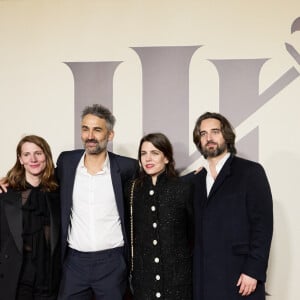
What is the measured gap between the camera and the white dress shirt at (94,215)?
8.24ft

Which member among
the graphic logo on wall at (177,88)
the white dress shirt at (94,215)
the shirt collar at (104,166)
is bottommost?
the white dress shirt at (94,215)

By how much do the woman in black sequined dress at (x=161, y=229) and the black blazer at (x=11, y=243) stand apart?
0.46m

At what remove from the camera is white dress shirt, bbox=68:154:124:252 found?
2.51 m

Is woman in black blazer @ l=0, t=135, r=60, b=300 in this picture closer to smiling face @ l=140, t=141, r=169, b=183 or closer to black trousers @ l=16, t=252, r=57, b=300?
black trousers @ l=16, t=252, r=57, b=300

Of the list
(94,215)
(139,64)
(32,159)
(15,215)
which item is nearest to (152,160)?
(94,215)

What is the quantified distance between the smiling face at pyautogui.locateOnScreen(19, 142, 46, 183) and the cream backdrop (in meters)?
0.83

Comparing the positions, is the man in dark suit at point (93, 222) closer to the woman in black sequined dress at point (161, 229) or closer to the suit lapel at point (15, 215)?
the woman in black sequined dress at point (161, 229)

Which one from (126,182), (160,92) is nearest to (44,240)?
(126,182)

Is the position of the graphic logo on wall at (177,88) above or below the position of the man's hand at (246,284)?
above

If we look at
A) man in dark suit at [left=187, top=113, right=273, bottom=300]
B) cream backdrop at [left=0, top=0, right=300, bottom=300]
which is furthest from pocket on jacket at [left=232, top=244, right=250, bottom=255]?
cream backdrop at [left=0, top=0, right=300, bottom=300]

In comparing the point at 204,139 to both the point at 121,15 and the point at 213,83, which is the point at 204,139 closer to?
the point at 213,83

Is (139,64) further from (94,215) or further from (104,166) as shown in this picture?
(94,215)

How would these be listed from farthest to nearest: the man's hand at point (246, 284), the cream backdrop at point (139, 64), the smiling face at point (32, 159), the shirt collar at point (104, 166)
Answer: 1. the cream backdrop at point (139, 64)
2. the shirt collar at point (104, 166)
3. the smiling face at point (32, 159)
4. the man's hand at point (246, 284)

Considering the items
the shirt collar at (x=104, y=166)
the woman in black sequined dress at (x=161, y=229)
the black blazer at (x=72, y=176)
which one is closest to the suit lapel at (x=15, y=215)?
the black blazer at (x=72, y=176)
